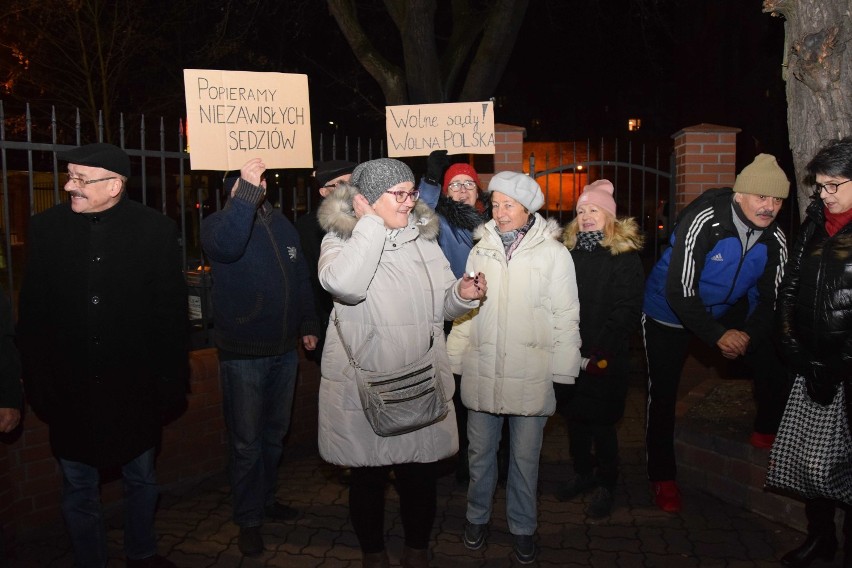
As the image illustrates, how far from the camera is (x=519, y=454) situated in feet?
12.8

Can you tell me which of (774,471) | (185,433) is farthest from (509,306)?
(185,433)

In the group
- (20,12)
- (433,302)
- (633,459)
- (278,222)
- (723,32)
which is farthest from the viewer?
(723,32)

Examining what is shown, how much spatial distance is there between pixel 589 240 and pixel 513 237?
2.26 feet

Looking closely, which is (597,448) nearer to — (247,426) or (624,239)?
(624,239)

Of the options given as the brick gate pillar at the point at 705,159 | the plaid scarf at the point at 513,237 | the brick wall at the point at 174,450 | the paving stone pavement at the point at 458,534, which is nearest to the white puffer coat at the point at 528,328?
the plaid scarf at the point at 513,237

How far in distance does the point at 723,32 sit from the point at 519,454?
28783 mm

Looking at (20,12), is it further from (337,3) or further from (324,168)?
(324,168)

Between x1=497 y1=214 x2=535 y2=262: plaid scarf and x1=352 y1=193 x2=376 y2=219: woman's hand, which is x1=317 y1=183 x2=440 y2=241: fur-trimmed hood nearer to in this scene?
x1=352 y1=193 x2=376 y2=219: woman's hand

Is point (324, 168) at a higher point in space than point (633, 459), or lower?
higher

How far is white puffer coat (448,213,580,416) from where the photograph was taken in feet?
12.5

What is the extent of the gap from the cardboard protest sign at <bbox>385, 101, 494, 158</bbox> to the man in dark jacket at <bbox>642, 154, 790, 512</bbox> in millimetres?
1721

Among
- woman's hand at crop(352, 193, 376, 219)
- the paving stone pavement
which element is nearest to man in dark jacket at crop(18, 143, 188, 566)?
the paving stone pavement

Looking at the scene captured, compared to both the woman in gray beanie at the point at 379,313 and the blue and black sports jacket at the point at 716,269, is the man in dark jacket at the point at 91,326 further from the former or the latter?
the blue and black sports jacket at the point at 716,269

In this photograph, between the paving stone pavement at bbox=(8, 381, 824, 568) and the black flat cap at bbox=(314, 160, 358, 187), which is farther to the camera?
the black flat cap at bbox=(314, 160, 358, 187)
